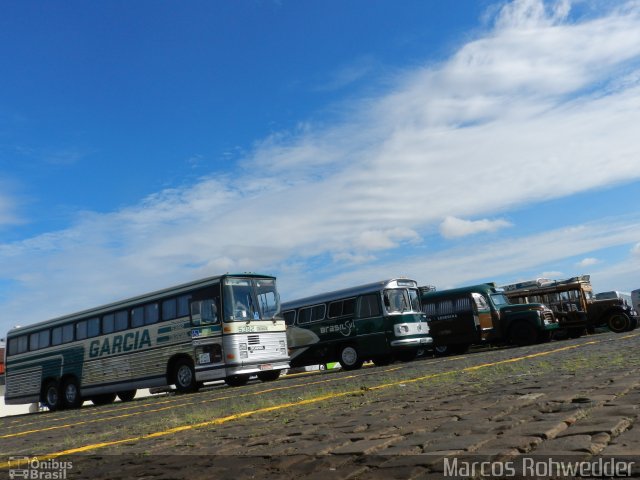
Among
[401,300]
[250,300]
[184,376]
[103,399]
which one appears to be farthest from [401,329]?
[103,399]

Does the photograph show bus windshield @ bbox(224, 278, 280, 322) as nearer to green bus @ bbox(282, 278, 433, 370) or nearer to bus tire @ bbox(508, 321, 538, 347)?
green bus @ bbox(282, 278, 433, 370)

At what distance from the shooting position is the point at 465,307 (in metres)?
26.1

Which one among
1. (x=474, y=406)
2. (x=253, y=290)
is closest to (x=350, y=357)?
(x=253, y=290)

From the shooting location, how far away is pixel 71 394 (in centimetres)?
2367

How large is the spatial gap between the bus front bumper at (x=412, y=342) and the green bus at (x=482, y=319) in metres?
2.85

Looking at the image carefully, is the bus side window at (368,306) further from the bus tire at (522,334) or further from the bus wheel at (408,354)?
the bus tire at (522,334)

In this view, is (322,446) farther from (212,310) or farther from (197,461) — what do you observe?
(212,310)

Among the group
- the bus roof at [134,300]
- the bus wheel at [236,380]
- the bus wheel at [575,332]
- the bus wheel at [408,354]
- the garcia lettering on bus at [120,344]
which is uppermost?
the bus roof at [134,300]

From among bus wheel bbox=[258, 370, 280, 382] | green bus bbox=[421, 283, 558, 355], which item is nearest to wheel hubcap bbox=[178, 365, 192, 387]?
bus wheel bbox=[258, 370, 280, 382]

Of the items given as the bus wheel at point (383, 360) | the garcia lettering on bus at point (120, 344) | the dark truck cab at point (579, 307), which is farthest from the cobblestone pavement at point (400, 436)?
the dark truck cab at point (579, 307)

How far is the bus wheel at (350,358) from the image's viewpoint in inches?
910

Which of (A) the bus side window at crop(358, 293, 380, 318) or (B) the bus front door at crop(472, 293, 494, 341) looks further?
(B) the bus front door at crop(472, 293, 494, 341)

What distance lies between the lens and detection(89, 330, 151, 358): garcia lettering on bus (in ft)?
70.7

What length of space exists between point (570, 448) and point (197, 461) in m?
2.70
